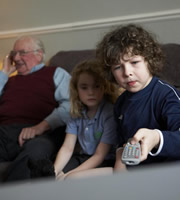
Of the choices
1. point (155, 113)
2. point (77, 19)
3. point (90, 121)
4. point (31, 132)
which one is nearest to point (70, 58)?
point (77, 19)

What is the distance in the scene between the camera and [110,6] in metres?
2.00

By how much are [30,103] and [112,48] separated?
0.90 metres

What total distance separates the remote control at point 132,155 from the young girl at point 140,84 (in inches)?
8.4

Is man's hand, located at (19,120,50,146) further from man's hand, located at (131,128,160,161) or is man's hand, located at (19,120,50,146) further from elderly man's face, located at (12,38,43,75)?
man's hand, located at (131,128,160,161)

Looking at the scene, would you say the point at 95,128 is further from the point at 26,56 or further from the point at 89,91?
the point at 26,56

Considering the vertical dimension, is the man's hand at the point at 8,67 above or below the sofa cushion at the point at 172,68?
above

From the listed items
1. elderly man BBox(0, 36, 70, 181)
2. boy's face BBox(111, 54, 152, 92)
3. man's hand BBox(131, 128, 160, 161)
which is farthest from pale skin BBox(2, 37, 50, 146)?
man's hand BBox(131, 128, 160, 161)

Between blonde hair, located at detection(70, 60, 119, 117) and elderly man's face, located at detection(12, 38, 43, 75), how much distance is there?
75 centimetres

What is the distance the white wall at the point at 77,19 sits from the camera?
1.85 meters

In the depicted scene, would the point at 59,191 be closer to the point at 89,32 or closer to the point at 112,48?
the point at 112,48

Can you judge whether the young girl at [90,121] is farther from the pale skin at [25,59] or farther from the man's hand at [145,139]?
the pale skin at [25,59]

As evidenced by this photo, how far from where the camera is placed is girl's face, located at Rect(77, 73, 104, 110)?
45.0 inches

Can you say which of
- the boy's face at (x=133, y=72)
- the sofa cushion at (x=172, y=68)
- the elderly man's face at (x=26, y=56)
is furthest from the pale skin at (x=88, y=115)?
the elderly man's face at (x=26, y=56)

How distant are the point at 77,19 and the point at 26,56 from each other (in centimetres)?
58
